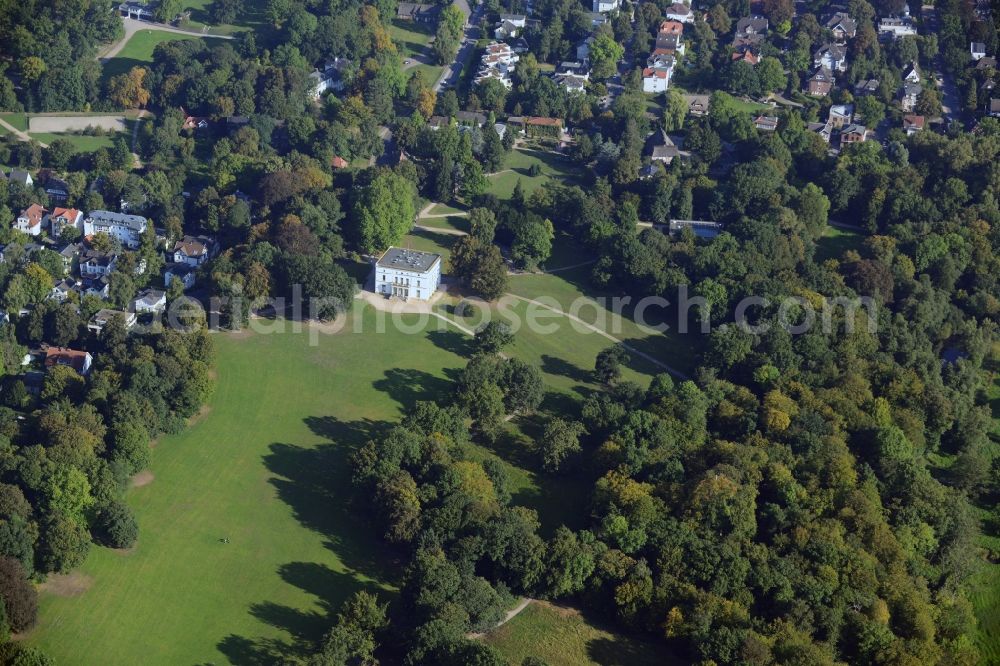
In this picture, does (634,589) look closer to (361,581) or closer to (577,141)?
(361,581)

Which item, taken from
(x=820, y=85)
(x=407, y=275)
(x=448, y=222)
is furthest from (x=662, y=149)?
(x=407, y=275)

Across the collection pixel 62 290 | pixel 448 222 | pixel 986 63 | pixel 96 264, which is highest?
pixel 986 63

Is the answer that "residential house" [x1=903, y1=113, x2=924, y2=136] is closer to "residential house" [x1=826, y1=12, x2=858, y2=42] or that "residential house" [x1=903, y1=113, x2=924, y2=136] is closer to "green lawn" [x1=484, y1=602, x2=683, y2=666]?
"residential house" [x1=826, y1=12, x2=858, y2=42]

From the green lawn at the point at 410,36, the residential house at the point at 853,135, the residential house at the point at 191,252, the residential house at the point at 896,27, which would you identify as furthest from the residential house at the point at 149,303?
the residential house at the point at 896,27

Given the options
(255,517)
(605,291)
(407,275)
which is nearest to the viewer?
(255,517)

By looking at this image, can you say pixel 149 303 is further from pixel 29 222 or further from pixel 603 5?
pixel 603 5

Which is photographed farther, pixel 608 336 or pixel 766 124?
pixel 766 124

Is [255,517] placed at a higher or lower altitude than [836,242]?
lower

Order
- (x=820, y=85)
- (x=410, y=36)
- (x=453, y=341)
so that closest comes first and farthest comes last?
(x=453, y=341), (x=820, y=85), (x=410, y=36)
